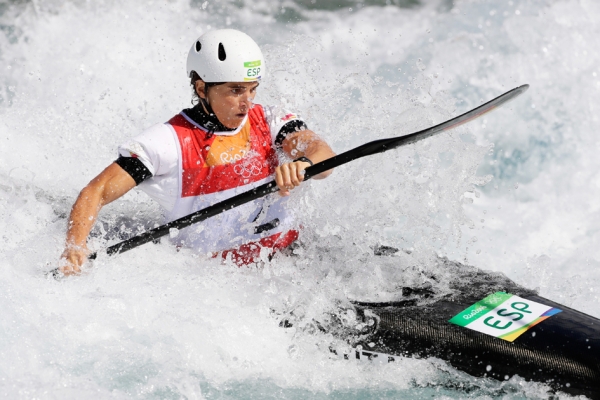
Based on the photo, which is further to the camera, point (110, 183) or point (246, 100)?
point (246, 100)

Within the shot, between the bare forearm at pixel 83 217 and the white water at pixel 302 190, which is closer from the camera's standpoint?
the white water at pixel 302 190

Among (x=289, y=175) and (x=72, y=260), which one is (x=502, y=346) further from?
(x=72, y=260)

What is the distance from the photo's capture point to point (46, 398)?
2.46 meters

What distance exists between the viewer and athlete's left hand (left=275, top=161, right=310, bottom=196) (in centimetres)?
280

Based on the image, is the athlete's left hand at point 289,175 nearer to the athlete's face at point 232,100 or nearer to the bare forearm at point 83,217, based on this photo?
the athlete's face at point 232,100

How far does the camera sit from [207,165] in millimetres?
3107

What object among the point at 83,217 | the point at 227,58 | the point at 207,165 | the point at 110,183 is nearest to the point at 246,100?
the point at 227,58

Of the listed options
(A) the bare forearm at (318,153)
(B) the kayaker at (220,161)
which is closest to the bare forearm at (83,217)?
(B) the kayaker at (220,161)

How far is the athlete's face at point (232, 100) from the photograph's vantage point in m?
3.05

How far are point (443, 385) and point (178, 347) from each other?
1003 mm

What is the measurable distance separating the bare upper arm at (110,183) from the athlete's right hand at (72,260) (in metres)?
0.22

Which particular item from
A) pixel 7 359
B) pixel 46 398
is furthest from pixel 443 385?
pixel 7 359

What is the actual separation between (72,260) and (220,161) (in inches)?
29.6

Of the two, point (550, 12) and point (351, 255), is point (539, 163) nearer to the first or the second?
point (550, 12)
